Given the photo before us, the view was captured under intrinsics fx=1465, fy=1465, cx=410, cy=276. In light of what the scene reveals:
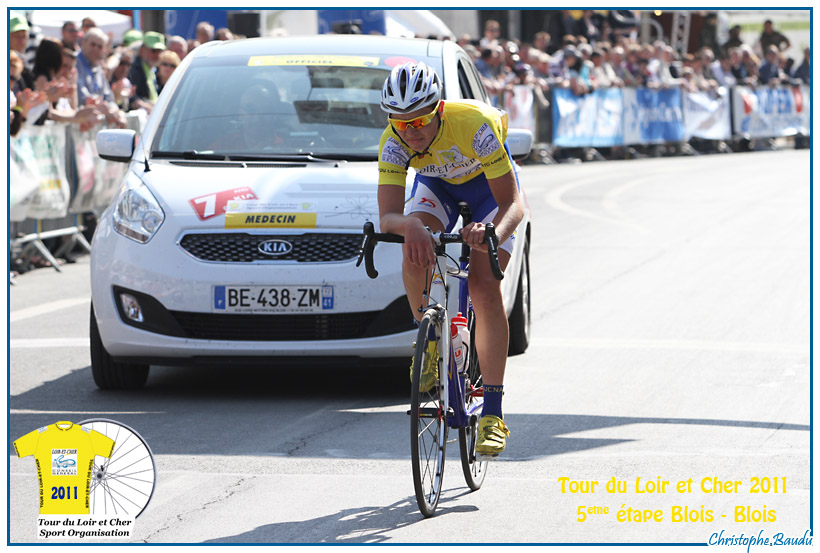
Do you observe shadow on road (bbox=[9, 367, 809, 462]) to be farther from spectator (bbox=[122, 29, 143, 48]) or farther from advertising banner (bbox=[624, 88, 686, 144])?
advertising banner (bbox=[624, 88, 686, 144])

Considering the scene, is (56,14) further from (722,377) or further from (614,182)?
(722,377)

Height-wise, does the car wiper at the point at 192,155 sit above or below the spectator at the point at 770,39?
above

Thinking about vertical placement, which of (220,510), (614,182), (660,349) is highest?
(220,510)

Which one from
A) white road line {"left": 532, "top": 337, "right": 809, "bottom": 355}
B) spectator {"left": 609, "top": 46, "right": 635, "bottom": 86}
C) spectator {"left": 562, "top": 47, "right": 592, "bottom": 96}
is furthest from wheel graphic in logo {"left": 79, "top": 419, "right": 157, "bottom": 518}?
spectator {"left": 609, "top": 46, "right": 635, "bottom": 86}

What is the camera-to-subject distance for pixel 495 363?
609cm

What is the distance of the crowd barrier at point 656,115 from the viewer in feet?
89.6

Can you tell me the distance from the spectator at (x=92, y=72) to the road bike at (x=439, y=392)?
9441 mm

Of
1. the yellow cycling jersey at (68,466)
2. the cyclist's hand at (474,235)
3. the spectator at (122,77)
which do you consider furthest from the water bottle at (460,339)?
the spectator at (122,77)

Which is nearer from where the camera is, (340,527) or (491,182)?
(340,527)

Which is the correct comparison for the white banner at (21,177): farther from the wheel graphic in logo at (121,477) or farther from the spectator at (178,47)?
the wheel graphic in logo at (121,477)

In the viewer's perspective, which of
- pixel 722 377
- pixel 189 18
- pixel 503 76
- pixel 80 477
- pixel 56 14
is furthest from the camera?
pixel 503 76

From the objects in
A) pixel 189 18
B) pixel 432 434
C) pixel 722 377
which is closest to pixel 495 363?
pixel 432 434

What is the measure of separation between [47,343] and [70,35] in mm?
6938

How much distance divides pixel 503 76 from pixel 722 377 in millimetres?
17925
